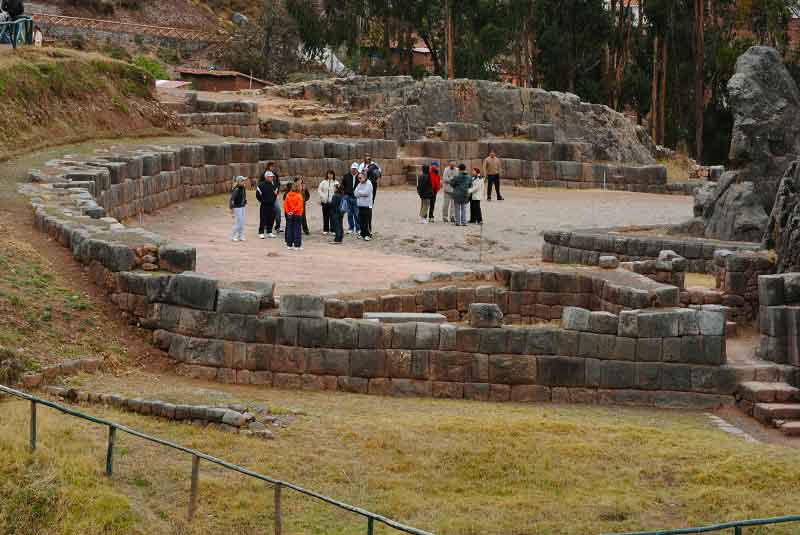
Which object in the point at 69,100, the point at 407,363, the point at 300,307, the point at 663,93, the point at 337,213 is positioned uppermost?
the point at 663,93

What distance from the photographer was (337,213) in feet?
112

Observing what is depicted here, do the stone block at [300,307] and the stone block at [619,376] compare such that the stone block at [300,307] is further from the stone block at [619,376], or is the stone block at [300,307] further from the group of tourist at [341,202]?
the group of tourist at [341,202]

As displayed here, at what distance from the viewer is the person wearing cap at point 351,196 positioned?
3466 centimetres

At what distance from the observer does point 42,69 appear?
1535 inches

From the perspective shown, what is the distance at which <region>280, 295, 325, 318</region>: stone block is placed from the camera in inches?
857

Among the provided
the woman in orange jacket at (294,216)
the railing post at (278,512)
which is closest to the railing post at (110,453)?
the railing post at (278,512)

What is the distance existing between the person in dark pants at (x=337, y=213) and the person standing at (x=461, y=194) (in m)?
4.32

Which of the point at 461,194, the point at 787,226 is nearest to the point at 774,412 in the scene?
the point at 787,226

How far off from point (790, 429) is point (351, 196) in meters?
16.0

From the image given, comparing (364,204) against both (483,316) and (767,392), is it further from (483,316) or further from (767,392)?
(767,392)

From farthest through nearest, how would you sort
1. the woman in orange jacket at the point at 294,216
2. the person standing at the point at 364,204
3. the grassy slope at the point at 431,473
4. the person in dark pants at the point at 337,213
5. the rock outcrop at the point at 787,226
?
the person standing at the point at 364,204
the person in dark pants at the point at 337,213
the woman in orange jacket at the point at 294,216
the rock outcrop at the point at 787,226
the grassy slope at the point at 431,473

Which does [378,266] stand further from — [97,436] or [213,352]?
[97,436]

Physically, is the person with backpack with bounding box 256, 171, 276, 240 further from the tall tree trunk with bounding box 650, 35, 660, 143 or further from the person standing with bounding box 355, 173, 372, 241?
the tall tree trunk with bounding box 650, 35, 660, 143

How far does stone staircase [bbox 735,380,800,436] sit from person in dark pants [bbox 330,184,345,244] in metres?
13.6
